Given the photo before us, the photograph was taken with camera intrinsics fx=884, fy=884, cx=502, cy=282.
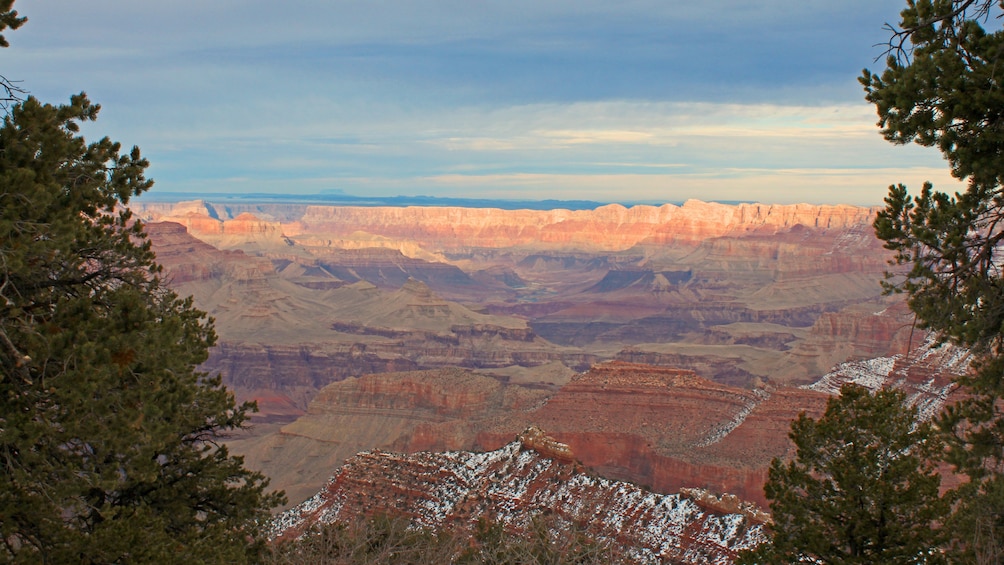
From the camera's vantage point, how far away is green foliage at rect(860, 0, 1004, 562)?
1095 centimetres

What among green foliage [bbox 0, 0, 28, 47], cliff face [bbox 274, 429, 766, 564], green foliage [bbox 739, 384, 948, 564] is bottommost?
cliff face [bbox 274, 429, 766, 564]

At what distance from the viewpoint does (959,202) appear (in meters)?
11.9

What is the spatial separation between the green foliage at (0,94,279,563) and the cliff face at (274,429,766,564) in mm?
17156

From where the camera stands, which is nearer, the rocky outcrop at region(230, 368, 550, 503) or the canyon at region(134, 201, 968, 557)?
the canyon at region(134, 201, 968, 557)

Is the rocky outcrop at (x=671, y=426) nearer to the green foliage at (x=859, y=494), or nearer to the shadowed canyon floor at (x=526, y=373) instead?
the shadowed canyon floor at (x=526, y=373)

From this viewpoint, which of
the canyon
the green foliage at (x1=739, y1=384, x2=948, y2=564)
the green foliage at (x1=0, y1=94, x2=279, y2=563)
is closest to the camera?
the green foliage at (x1=0, y1=94, x2=279, y2=563)

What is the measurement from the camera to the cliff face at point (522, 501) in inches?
1112

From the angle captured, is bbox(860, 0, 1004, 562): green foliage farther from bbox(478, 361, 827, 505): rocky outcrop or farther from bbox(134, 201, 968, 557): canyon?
bbox(478, 361, 827, 505): rocky outcrop

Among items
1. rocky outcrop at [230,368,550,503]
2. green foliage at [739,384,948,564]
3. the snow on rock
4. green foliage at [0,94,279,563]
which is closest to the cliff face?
green foliage at [739,384,948,564]

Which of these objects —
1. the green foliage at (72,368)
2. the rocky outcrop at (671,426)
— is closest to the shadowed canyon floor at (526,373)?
the rocky outcrop at (671,426)

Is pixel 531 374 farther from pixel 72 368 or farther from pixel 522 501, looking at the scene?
pixel 72 368

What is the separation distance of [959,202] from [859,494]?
5.01m

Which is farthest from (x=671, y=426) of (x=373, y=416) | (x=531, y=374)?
(x=531, y=374)

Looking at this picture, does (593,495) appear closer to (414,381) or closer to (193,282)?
(414,381)
